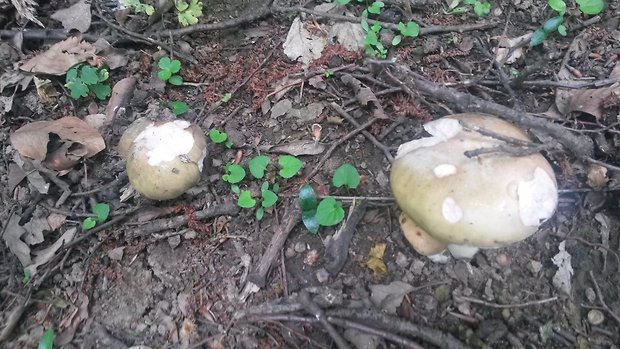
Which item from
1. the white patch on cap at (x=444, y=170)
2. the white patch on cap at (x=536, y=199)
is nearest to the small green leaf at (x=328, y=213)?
the white patch on cap at (x=444, y=170)

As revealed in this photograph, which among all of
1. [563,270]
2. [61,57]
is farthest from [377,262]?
[61,57]

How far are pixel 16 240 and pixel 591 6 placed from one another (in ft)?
12.2

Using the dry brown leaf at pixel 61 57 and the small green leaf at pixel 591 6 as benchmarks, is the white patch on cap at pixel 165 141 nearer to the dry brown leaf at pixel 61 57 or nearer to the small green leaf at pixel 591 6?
the dry brown leaf at pixel 61 57

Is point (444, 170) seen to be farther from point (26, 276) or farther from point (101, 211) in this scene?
point (26, 276)

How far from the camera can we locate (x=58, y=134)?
10.1 feet

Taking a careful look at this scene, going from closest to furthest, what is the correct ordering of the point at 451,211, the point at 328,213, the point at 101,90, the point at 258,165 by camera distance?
the point at 451,211 < the point at 328,213 < the point at 258,165 < the point at 101,90

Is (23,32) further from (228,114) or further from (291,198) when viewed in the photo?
(291,198)

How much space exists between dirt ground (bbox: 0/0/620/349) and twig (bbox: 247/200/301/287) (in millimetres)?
11

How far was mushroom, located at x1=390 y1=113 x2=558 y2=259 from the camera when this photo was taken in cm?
202

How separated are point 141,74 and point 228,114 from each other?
0.75 m

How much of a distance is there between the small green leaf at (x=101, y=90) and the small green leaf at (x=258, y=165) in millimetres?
1239

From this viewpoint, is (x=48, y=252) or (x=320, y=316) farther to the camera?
(x=48, y=252)

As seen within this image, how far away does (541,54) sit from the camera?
10.3 ft

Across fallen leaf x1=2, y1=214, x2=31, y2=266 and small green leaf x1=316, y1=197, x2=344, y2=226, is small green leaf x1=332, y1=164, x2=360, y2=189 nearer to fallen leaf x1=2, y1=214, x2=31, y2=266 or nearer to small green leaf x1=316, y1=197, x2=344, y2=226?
small green leaf x1=316, y1=197, x2=344, y2=226
